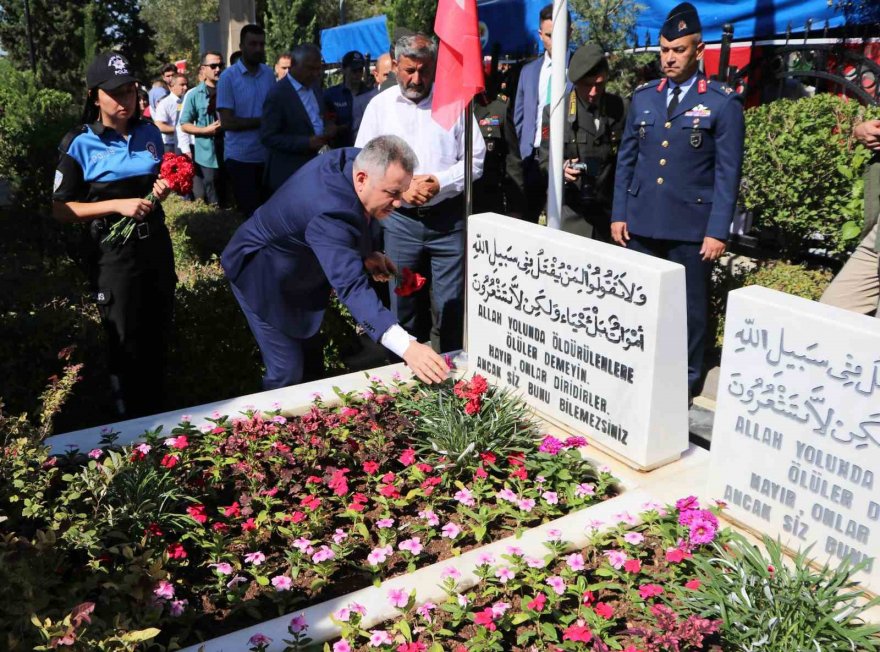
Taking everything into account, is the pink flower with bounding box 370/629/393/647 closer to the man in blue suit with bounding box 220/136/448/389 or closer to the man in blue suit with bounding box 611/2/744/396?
the man in blue suit with bounding box 220/136/448/389

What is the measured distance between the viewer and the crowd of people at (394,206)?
3.47 m

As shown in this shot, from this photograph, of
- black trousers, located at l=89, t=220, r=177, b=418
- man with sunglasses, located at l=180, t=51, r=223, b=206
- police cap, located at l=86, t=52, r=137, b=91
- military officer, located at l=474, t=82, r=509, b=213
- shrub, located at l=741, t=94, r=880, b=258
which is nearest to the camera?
police cap, located at l=86, t=52, r=137, b=91

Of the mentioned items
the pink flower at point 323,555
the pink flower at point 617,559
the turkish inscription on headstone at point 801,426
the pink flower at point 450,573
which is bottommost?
the pink flower at point 323,555

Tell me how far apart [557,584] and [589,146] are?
3582 millimetres

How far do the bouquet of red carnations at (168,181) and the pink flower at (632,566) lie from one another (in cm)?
265

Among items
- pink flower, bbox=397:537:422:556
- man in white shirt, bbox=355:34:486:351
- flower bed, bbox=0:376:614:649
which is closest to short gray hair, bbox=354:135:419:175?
flower bed, bbox=0:376:614:649

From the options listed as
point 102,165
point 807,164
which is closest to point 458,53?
point 102,165

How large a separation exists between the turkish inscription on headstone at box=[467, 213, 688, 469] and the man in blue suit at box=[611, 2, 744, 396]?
1021 mm

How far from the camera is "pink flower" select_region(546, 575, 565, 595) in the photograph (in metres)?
2.53

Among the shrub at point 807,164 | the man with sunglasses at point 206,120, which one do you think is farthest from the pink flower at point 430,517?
the man with sunglasses at point 206,120

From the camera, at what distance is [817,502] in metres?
2.67

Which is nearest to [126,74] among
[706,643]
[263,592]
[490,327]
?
[490,327]

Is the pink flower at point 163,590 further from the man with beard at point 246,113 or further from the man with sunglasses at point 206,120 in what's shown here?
the man with sunglasses at point 206,120

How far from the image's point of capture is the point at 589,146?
5.48m
